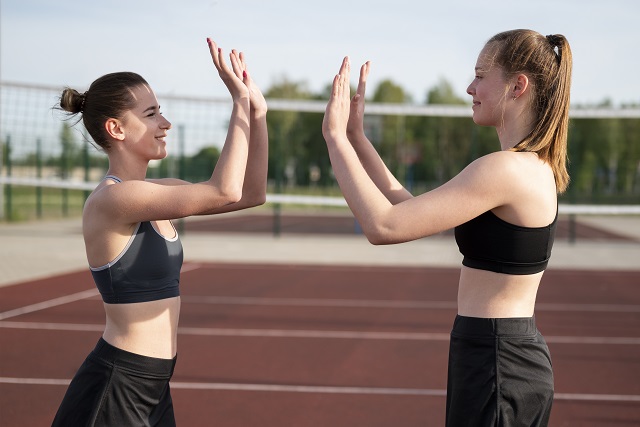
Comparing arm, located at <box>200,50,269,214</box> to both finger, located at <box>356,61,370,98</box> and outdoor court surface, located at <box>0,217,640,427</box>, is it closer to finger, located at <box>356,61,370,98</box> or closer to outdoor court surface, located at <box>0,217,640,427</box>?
finger, located at <box>356,61,370,98</box>

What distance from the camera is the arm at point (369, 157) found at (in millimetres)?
2404

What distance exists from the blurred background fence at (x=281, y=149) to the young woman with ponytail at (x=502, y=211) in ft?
4.50

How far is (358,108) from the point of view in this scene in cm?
239

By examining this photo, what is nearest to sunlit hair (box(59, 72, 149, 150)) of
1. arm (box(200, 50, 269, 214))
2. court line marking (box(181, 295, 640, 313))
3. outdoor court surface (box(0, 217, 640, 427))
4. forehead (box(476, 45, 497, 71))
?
arm (box(200, 50, 269, 214))

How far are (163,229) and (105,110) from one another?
1.37 ft

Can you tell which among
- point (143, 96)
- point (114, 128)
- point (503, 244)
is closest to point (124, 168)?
point (114, 128)

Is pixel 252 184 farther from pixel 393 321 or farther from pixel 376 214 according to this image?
pixel 393 321

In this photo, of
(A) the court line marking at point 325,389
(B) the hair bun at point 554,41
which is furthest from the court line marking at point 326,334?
(B) the hair bun at point 554,41

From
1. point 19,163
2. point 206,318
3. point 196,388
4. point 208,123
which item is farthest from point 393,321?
point 19,163

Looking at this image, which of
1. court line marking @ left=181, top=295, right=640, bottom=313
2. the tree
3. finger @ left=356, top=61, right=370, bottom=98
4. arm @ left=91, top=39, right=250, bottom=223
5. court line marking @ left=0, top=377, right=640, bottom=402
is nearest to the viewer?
arm @ left=91, top=39, right=250, bottom=223

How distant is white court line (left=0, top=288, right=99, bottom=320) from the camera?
26.4 feet

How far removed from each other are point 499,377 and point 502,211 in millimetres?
445

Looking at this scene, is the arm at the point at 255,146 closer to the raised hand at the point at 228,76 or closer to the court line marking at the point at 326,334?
the raised hand at the point at 228,76

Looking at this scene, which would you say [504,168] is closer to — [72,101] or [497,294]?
[497,294]
